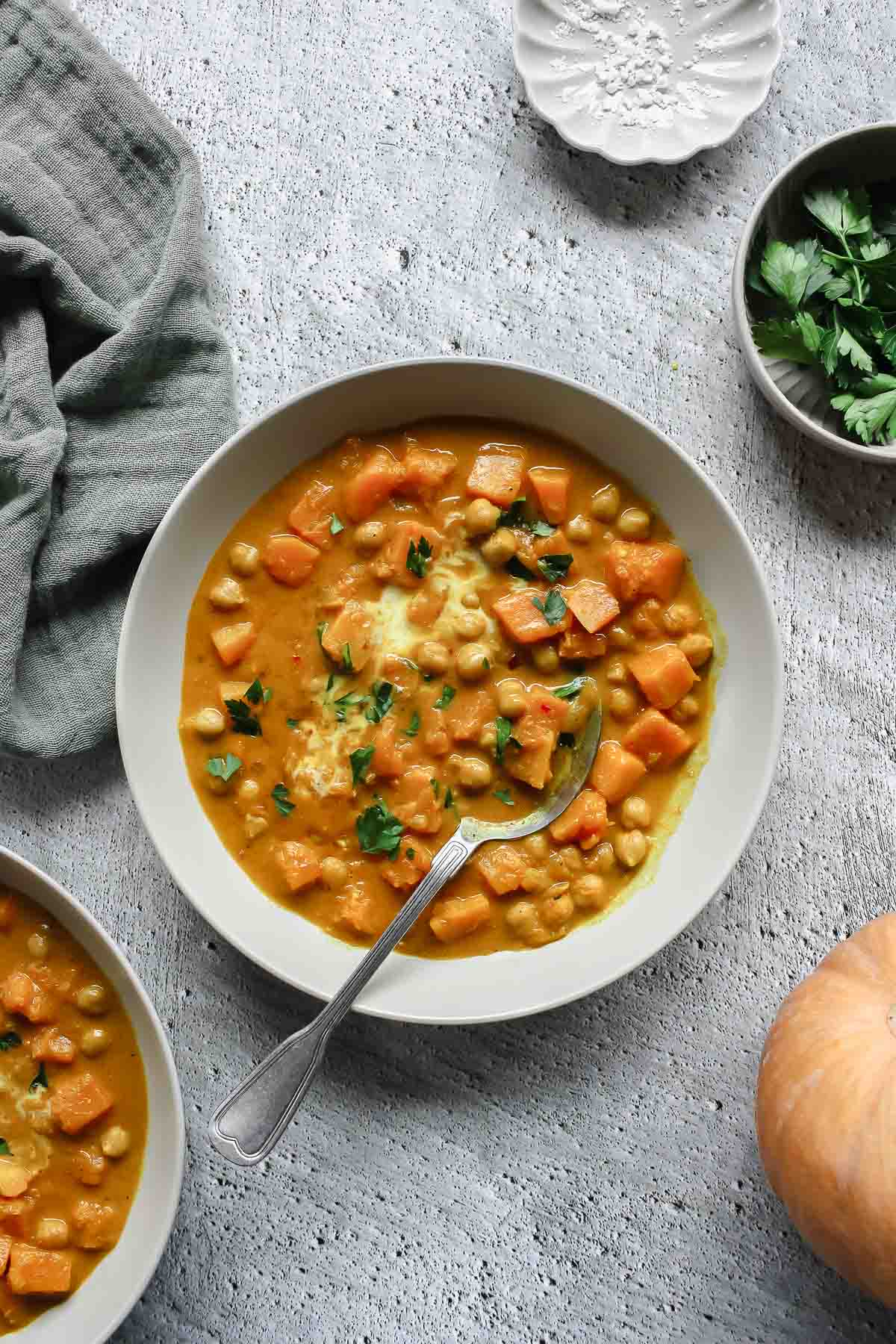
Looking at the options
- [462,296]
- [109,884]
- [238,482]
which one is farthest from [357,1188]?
[462,296]

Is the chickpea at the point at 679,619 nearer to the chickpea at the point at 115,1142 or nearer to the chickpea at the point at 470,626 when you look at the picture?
the chickpea at the point at 470,626

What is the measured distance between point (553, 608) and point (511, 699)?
1.06 ft

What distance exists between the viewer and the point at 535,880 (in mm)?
3615

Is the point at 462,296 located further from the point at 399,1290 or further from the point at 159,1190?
the point at 399,1290

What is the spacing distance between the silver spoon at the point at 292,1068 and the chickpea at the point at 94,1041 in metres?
0.46

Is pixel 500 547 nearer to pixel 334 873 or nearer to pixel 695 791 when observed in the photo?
pixel 695 791

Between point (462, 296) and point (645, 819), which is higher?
point (462, 296)

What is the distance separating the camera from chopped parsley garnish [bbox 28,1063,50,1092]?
363 cm

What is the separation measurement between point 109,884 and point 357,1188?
4.37 ft

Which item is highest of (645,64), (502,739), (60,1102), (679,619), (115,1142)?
(645,64)

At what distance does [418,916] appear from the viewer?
140 inches

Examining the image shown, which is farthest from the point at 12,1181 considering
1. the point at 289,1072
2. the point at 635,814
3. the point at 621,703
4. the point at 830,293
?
the point at 830,293

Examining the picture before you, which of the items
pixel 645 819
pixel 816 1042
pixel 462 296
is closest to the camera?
pixel 816 1042

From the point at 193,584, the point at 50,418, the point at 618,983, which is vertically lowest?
the point at 618,983
